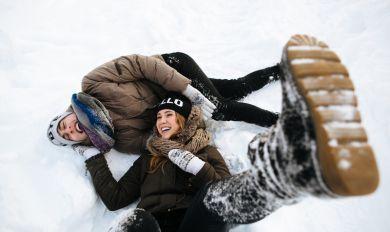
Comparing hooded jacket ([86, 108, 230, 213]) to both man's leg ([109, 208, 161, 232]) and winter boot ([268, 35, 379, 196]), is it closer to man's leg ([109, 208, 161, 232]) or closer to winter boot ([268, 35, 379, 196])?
man's leg ([109, 208, 161, 232])

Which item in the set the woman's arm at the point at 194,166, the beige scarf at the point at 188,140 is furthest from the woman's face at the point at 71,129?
the woman's arm at the point at 194,166

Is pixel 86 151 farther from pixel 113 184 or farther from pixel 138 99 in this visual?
pixel 138 99

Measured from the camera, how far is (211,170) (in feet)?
5.79

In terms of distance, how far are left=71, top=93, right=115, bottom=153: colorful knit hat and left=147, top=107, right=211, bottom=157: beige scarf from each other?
31 cm

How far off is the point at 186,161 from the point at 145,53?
1.74m

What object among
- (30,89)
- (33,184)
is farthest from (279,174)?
(30,89)

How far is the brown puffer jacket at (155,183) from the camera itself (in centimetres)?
178

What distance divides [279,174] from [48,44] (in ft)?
9.66

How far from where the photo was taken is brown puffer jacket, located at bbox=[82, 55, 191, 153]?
2.15m

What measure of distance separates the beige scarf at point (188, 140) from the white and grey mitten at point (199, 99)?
2.8 inches

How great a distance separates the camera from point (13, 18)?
3.36 metres

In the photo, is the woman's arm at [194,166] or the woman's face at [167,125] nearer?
the woman's arm at [194,166]

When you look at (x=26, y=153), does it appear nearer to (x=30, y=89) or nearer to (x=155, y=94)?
(x=30, y=89)

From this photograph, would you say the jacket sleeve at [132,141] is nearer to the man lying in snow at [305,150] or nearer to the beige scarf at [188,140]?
the beige scarf at [188,140]
